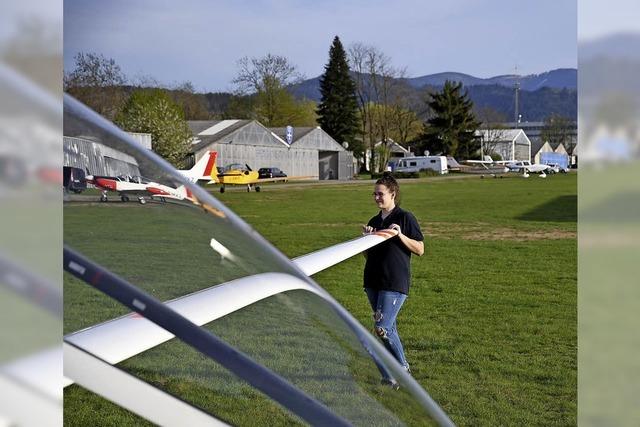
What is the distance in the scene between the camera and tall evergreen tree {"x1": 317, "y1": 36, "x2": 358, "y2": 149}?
32.6 m

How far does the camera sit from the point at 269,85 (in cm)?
2948

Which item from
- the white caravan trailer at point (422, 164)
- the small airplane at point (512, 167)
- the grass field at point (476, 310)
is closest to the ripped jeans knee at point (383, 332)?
the grass field at point (476, 310)

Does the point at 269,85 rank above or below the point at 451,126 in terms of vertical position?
above

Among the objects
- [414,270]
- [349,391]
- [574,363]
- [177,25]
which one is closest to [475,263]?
[414,270]

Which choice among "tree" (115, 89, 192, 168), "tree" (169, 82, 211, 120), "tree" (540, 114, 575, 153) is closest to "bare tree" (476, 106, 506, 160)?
"tree" (540, 114, 575, 153)

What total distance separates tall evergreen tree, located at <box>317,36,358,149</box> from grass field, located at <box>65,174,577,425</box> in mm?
21367

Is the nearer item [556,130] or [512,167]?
[512,167]

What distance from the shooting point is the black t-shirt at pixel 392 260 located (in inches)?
94.0

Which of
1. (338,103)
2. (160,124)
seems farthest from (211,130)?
(338,103)

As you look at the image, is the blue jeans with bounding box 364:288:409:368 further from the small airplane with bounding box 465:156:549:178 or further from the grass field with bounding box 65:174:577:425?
the small airplane with bounding box 465:156:549:178

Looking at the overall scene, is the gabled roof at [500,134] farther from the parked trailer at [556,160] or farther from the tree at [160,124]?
the tree at [160,124]

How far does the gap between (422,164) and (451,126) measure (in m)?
4.91

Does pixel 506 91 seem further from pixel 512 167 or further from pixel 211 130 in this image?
pixel 211 130

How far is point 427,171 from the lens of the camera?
28266 mm
